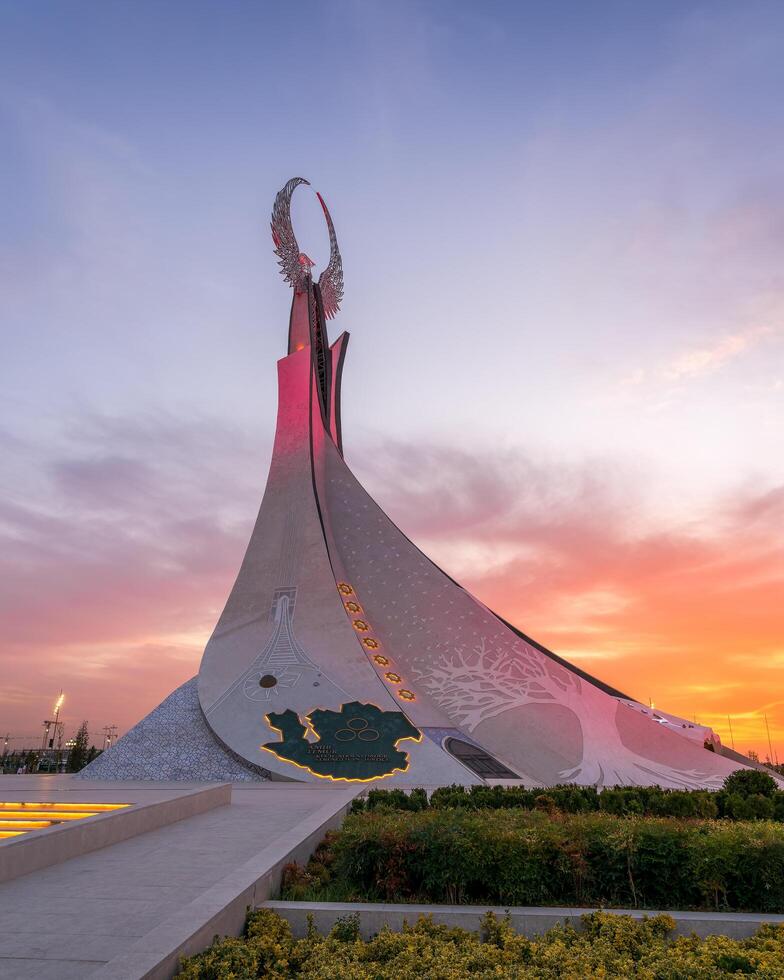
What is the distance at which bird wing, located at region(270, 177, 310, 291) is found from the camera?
19547 mm

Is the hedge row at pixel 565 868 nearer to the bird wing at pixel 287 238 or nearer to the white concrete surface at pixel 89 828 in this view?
the white concrete surface at pixel 89 828

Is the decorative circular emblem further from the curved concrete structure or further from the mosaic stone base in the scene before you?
the mosaic stone base

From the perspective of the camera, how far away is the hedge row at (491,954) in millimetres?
3078

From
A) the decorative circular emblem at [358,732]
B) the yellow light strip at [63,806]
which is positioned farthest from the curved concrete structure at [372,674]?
the yellow light strip at [63,806]

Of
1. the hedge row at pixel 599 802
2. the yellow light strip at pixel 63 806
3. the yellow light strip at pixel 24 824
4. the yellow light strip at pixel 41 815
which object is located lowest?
the yellow light strip at pixel 24 824

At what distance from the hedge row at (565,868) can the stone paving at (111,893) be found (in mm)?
847

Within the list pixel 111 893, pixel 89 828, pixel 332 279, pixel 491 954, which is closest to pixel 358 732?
pixel 89 828

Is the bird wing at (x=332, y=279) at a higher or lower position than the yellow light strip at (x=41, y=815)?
higher

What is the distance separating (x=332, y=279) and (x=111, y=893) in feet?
61.9

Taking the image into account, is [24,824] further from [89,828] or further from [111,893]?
[111,893]

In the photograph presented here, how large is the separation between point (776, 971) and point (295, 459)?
16.4 metres

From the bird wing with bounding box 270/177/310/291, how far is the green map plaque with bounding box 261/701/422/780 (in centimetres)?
1235

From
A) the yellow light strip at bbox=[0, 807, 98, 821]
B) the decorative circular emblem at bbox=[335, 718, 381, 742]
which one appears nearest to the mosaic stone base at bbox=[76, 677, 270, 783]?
the decorative circular emblem at bbox=[335, 718, 381, 742]

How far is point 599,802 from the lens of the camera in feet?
29.3
